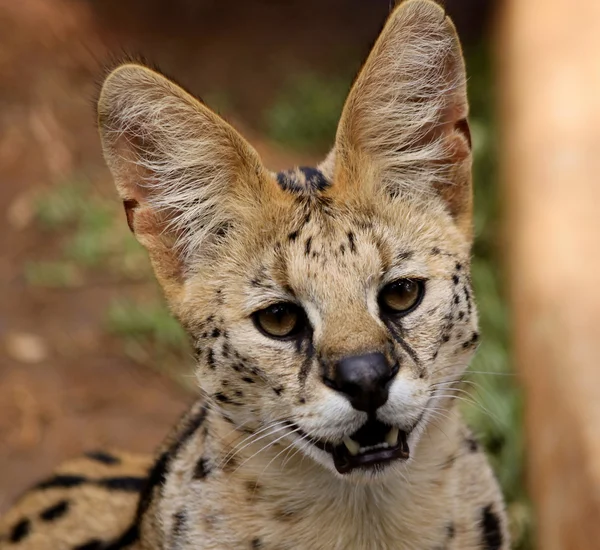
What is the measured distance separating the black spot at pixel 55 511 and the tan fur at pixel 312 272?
60 cm

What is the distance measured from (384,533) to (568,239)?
2394 mm

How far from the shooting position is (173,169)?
2.98m

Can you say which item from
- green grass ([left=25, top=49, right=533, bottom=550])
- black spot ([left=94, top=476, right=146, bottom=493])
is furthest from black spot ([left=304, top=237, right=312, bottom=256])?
green grass ([left=25, top=49, right=533, bottom=550])

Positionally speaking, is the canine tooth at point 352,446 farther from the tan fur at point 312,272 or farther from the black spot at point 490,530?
the black spot at point 490,530

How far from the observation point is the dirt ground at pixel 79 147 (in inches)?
214

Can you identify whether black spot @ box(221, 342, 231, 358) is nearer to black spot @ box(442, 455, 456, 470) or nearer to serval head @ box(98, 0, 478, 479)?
serval head @ box(98, 0, 478, 479)

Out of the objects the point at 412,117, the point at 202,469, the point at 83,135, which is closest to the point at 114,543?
the point at 202,469

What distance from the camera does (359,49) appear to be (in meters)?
9.80

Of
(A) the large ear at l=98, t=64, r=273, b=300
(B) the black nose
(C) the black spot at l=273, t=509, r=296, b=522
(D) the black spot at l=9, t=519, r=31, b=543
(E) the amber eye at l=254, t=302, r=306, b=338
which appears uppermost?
(A) the large ear at l=98, t=64, r=273, b=300

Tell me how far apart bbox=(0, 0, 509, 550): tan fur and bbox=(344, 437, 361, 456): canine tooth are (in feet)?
0.21

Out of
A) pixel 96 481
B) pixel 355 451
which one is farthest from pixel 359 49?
pixel 355 451

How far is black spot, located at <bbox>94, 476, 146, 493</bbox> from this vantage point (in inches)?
147

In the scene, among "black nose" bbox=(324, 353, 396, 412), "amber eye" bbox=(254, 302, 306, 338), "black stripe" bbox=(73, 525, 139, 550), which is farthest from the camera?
"black stripe" bbox=(73, 525, 139, 550)

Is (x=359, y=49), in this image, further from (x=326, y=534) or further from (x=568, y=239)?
(x=326, y=534)
